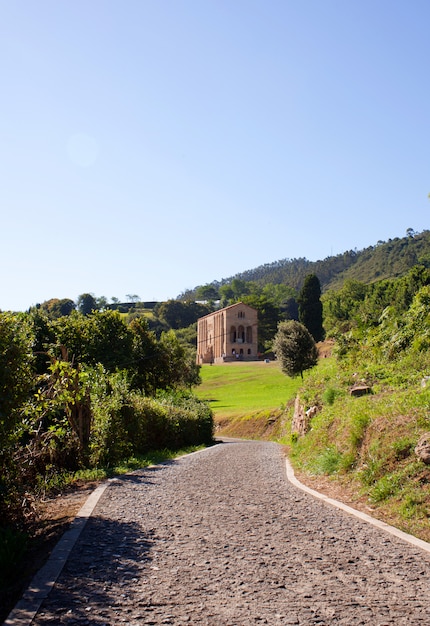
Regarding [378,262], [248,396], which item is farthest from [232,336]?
[378,262]

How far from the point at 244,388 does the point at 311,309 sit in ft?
65.9

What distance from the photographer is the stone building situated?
4173 inches


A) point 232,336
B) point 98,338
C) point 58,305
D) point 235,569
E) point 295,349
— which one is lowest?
point 235,569

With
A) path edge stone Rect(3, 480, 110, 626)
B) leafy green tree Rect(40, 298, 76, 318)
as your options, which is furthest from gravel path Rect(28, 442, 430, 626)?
leafy green tree Rect(40, 298, 76, 318)

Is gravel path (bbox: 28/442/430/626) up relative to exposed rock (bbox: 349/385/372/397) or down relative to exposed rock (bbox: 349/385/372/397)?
down

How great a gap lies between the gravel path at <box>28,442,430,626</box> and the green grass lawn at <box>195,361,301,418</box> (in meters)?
32.9

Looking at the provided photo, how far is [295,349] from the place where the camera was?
41.7m

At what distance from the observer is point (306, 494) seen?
29.3 feet

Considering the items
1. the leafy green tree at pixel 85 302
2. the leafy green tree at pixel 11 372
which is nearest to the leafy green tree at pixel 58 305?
the leafy green tree at pixel 85 302

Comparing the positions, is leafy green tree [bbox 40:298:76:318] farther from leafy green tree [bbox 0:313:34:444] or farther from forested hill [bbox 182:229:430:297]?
leafy green tree [bbox 0:313:34:444]

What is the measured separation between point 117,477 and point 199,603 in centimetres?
715

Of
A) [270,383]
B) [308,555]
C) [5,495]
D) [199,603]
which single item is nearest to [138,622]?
[199,603]

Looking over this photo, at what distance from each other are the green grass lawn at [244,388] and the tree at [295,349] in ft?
7.53

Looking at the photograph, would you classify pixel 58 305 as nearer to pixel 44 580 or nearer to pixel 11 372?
pixel 11 372
